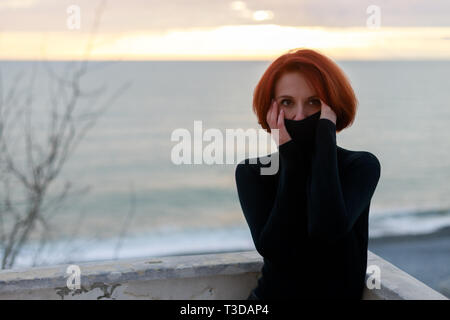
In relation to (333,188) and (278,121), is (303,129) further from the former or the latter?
(333,188)

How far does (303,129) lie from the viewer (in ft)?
5.82

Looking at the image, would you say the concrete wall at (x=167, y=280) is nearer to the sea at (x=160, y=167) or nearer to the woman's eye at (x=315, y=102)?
the woman's eye at (x=315, y=102)

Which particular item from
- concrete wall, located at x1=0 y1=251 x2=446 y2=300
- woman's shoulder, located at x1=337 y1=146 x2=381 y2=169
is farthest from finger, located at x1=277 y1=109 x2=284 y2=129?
concrete wall, located at x1=0 y1=251 x2=446 y2=300

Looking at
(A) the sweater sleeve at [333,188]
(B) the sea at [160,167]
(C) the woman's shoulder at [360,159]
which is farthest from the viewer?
(B) the sea at [160,167]

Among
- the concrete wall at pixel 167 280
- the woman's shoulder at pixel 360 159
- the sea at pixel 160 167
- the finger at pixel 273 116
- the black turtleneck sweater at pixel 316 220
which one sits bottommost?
the sea at pixel 160 167

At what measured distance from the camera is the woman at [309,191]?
1636mm

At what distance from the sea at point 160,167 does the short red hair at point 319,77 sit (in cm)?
164

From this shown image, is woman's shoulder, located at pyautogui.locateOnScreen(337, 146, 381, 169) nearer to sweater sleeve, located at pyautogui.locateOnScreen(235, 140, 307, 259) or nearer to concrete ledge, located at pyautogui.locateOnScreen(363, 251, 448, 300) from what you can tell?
sweater sleeve, located at pyautogui.locateOnScreen(235, 140, 307, 259)

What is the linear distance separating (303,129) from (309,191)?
0.67 ft

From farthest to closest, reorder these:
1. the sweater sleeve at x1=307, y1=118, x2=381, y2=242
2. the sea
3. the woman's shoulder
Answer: the sea → the woman's shoulder → the sweater sleeve at x1=307, y1=118, x2=381, y2=242

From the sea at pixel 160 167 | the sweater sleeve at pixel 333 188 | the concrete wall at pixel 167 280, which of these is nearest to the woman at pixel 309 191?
the sweater sleeve at pixel 333 188

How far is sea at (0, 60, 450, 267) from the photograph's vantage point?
610 centimetres
